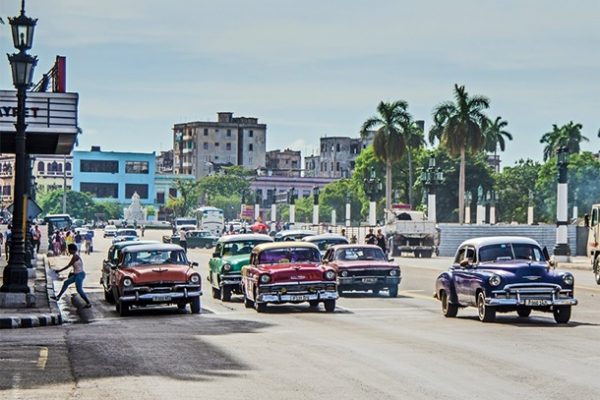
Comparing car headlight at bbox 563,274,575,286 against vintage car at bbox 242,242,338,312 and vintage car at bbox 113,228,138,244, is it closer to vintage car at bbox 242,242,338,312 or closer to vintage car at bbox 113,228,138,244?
vintage car at bbox 242,242,338,312

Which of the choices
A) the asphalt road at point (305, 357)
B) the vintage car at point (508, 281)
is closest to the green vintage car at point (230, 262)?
the asphalt road at point (305, 357)

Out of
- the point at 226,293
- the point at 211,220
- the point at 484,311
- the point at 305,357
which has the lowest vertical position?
the point at 305,357

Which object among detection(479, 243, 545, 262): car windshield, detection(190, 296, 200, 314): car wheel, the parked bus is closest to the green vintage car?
detection(190, 296, 200, 314): car wheel

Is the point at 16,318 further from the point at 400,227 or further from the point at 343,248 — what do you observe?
the point at 400,227

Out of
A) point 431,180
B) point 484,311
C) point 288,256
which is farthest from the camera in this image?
point 431,180

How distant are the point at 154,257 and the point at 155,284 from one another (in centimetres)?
174

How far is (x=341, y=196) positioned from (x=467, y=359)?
17209 centimetres

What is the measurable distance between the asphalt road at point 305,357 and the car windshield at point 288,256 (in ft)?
4.32

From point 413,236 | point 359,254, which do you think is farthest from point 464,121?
point 359,254

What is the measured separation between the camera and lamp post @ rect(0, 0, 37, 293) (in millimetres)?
30781

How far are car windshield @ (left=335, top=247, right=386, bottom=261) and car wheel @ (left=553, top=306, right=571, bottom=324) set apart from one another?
1180cm

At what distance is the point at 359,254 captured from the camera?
38469 mm

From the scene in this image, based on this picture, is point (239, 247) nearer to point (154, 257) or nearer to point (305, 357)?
point (154, 257)

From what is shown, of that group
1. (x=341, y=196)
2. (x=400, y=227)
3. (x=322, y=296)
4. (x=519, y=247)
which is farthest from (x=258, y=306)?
(x=341, y=196)
